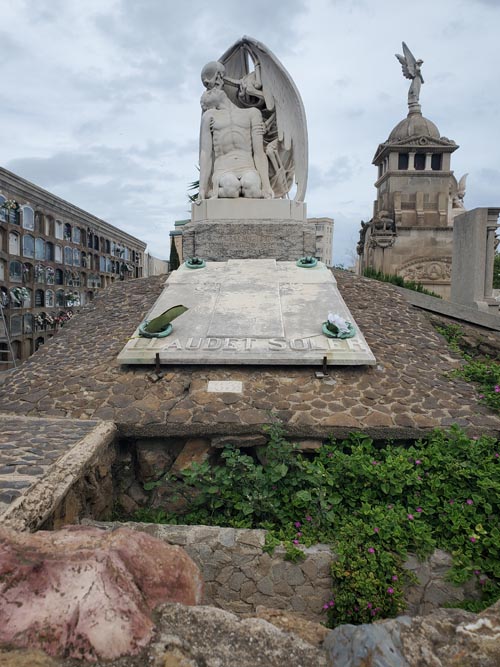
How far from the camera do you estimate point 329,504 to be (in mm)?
3227

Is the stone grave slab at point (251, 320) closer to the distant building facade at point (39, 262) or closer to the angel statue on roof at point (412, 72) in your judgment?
the distant building facade at point (39, 262)

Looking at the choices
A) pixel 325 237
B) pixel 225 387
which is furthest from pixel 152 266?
pixel 325 237

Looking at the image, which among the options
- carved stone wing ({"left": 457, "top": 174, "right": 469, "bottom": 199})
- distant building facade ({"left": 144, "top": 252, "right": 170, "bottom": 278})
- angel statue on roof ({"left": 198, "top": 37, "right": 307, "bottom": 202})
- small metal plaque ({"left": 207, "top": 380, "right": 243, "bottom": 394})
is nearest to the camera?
small metal plaque ({"left": 207, "top": 380, "right": 243, "bottom": 394})

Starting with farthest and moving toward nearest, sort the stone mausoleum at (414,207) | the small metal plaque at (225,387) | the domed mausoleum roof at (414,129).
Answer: the domed mausoleum roof at (414,129)
the stone mausoleum at (414,207)
the small metal plaque at (225,387)

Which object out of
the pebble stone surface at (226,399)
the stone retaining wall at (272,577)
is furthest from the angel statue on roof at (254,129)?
the stone retaining wall at (272,577)

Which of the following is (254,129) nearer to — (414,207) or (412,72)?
(414,207)

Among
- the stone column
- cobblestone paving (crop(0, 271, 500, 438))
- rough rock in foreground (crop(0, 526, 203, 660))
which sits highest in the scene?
the stone column

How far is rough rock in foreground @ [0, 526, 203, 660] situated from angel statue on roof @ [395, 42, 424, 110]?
63.4 feet

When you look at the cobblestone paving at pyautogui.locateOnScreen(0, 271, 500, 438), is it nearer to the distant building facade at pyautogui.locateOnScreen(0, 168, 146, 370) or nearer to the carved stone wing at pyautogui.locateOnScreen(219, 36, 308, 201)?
the carved stone wing at pyautogui.locateOnScreen(219, 36, 308, 201)

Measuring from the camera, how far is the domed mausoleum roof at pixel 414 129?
16.6 m

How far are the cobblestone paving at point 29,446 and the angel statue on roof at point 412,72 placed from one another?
60.1 ft

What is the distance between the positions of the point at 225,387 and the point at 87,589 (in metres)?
2.68

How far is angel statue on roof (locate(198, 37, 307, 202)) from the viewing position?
7973 mm

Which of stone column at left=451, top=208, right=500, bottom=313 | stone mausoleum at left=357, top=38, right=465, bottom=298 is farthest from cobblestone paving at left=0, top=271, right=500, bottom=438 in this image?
stone mausoleum at left=357, top=38, right=465, bottom=298
